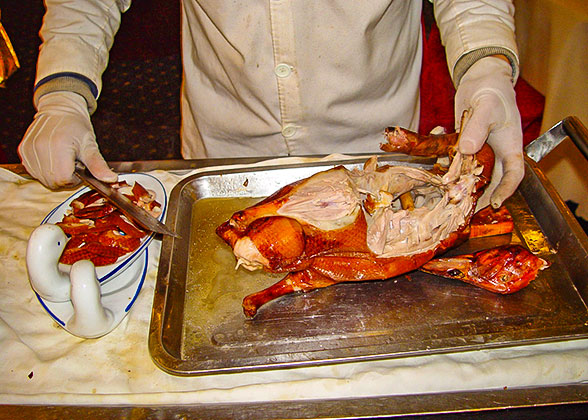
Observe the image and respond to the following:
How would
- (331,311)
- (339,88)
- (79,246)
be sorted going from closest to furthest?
(331,311)
(79,246)
(339,88)

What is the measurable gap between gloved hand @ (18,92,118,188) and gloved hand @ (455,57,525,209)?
4.21 ft

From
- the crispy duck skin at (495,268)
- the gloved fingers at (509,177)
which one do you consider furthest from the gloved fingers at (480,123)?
the crispy duck skin at (495,268)

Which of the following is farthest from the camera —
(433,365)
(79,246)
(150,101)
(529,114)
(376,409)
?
(150,101)

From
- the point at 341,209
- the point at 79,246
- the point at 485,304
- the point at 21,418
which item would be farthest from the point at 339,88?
the point at 21,418

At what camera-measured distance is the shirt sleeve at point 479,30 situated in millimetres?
1753

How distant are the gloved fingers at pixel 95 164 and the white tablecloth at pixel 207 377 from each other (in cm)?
51

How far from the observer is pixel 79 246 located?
68.2 inches

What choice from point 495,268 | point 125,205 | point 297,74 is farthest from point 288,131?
point 495,268

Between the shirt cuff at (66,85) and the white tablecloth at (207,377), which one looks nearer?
the white tablecloth at (207,377)

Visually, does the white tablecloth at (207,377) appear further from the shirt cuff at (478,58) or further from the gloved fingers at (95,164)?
the shirt cuff at (478,58)

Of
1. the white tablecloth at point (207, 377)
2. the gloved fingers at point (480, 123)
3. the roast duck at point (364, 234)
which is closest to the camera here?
the white tablecloth at point (207, 377)

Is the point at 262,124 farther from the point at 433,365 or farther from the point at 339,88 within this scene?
the point at 433,365

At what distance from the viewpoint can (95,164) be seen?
5.80 feet

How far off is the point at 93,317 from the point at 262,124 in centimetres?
98
